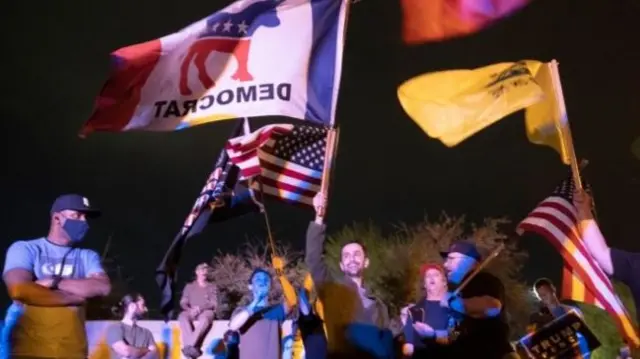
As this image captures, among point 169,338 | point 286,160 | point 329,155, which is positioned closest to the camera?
point 329,155

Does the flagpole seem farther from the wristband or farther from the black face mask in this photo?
the wristband

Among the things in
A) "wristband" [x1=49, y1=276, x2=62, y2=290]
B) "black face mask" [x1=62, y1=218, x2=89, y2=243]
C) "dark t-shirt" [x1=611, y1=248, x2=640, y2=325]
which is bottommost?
"wristband" [x1=49, y1=276, x2=62, y2=290]

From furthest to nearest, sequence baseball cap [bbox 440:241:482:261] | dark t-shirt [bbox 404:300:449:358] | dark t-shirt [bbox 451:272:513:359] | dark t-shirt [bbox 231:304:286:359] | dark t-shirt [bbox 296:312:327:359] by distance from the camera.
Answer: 1. dark t-shirt [bbox 231:304:286:359]
2. dark t-shirt [bbox 296:312:327:359]
3. baseball cap [bbox 440:241:482:261]
4. dark t-shirt [bbox 404:300:449:358]
5. dark t-shirt [bbox 451:272:513:359]

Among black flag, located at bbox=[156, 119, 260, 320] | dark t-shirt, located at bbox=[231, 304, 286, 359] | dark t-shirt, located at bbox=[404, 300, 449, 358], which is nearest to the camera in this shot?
dark t-shirt, located at bbox=[404, 300, 449, 358]

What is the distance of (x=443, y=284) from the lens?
7.66 m

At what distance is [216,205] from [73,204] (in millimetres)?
3711

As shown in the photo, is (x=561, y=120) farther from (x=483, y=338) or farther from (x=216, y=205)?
(x=216, y=205)

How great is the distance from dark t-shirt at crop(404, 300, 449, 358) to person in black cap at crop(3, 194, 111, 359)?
2.70 meters

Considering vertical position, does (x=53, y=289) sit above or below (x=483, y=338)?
above

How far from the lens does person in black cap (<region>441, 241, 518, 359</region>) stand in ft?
23.4

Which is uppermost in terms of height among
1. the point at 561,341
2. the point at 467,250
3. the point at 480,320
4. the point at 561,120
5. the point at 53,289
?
the point at 561,120

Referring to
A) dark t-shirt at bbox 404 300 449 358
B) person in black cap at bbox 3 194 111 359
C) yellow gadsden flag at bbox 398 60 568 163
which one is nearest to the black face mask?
person in black cap at bbox 3 194 111 359

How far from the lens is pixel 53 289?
6082 millimetres

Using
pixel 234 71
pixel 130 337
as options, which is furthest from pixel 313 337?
pixel 130 337
